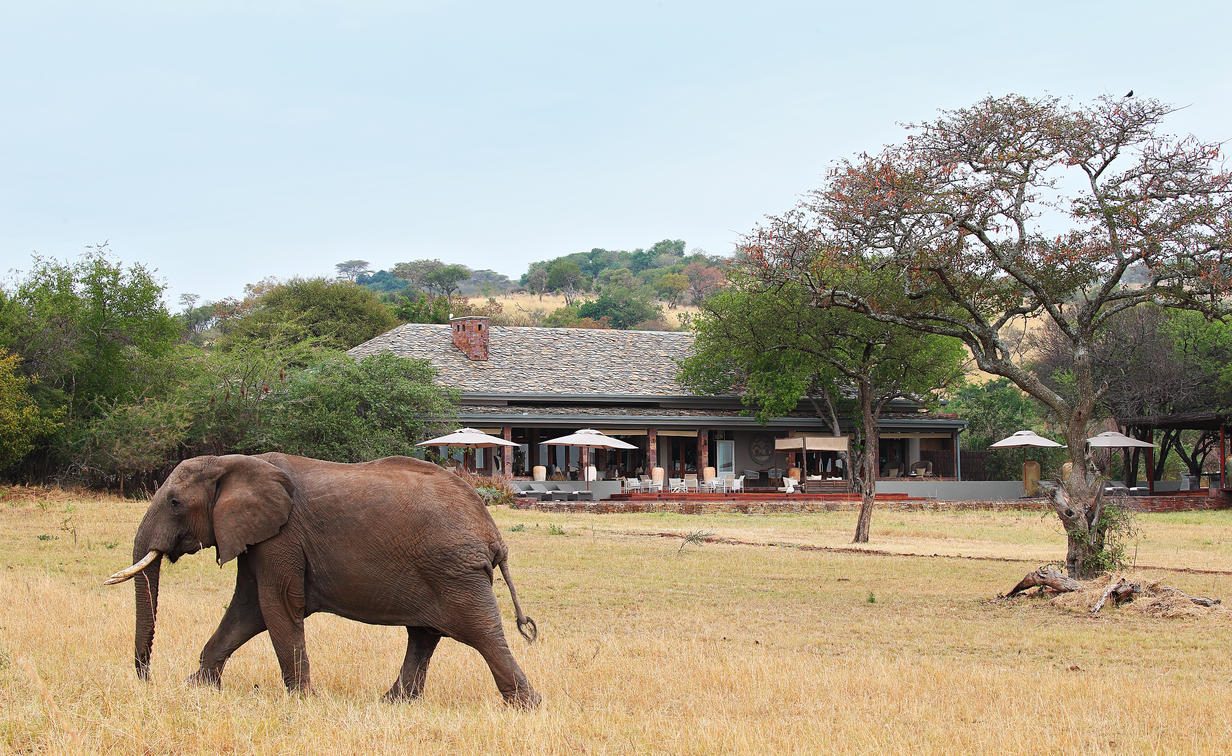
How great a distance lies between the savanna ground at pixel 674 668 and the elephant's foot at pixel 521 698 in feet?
0.43

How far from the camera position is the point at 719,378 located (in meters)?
43.8

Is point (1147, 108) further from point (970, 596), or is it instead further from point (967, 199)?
point (970, 596)

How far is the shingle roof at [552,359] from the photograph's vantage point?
1663 inches

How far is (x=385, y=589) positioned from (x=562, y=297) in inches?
4900

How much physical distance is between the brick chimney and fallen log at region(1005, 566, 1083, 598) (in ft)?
102

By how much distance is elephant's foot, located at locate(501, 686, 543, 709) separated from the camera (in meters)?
7.26

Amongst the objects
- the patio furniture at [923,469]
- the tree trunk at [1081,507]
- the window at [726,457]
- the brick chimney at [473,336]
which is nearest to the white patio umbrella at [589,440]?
the brick chimney at [473,336]

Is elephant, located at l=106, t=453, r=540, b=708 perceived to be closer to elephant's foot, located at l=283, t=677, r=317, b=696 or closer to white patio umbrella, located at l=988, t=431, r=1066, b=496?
elephant's foot, located at l=283, t=677, r=317, b=696

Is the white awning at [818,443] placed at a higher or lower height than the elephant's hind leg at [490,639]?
higher

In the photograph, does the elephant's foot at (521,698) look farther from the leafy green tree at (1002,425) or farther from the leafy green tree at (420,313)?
the leafy green tree at (420,313)

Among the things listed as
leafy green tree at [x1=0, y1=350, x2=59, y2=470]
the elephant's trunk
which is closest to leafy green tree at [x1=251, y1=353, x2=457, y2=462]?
leafy green tree at [x1=0, y1=350, x2=59, y2=470]

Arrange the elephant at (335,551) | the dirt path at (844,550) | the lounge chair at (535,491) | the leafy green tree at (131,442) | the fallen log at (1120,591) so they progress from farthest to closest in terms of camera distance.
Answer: the lounge chair at (535,491) → the leafy green tree at (131,442) → the dirt path at (844,550) → the fallen log at (1120,591) → the elephant at (335,551)

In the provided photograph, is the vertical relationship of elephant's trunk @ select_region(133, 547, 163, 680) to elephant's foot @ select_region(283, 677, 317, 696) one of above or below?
above

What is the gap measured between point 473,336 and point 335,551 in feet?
122
